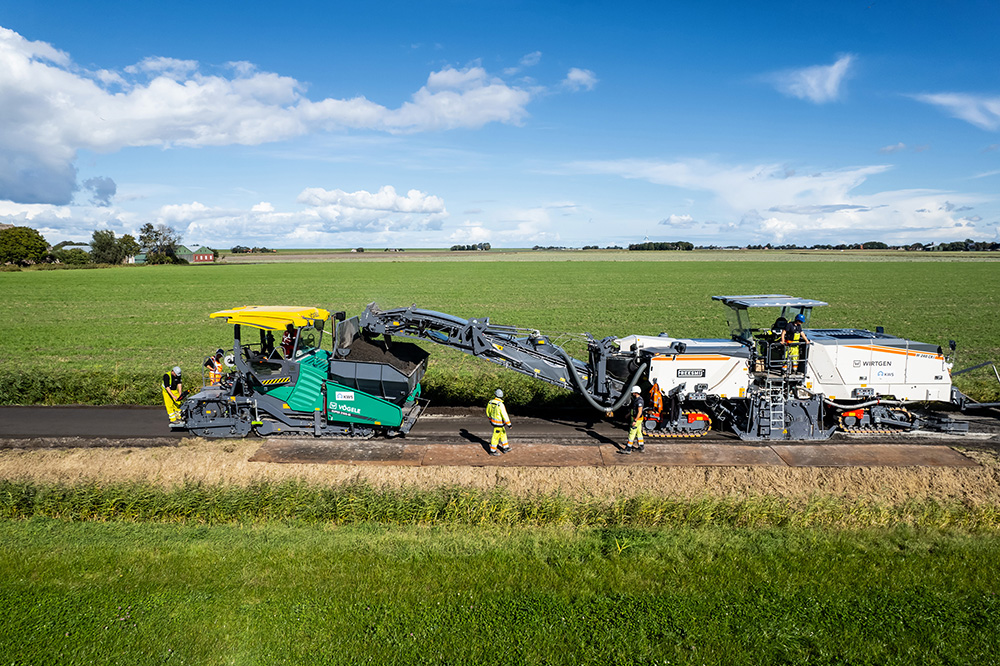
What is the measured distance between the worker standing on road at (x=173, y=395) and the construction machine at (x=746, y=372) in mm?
5030

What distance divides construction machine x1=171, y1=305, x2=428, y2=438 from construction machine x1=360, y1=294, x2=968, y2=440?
0.98 meters

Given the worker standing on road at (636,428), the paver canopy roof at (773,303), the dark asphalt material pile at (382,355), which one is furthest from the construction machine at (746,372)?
the worker standing on road at (636,428)

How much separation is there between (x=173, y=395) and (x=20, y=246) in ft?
351

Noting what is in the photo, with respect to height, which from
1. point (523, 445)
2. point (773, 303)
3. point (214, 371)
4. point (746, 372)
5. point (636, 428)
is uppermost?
point (773, 303)

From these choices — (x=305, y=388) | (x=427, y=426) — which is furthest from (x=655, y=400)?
(x=305, y=388)

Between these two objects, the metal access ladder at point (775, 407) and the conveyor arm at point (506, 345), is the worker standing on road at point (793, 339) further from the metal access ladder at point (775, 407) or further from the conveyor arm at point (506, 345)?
the conveyor arm at point (506, 345)

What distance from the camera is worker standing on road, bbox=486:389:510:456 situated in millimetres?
13602

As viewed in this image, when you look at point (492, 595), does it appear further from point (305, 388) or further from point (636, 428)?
point (305, 388)

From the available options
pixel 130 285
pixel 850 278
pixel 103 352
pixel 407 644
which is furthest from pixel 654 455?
pixel 850 278

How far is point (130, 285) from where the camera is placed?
2432 inches

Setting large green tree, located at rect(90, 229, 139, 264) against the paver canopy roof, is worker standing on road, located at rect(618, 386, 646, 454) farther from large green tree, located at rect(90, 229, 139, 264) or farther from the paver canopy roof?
A: large green tree, located at rect(90, 229, 139, 264)

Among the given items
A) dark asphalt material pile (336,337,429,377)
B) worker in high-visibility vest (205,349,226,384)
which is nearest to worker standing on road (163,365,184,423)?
worker in high-visibility vest (205,349,226,384)

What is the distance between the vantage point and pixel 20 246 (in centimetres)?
9462

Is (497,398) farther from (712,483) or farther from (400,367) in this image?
(712,483)
